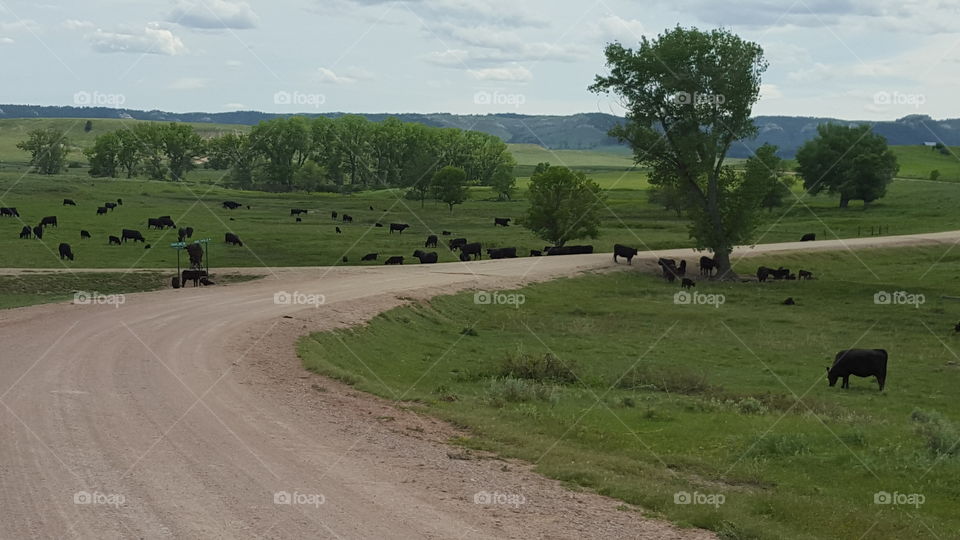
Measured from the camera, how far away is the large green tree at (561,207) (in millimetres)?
71875

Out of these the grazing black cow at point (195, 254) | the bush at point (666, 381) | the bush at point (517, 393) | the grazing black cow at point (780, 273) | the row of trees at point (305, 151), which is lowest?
the bush at point (666, 381)

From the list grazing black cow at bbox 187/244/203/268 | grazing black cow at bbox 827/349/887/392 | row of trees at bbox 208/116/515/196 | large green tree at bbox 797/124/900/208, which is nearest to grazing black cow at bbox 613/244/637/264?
grazing black cow at bbox 187/244/203/268

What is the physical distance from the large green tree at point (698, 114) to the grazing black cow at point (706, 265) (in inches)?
17.4

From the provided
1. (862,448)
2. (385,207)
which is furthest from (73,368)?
(385,207)

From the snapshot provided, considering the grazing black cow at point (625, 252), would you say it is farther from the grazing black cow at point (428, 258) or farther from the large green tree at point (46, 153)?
the large green tree at point (46, 153)

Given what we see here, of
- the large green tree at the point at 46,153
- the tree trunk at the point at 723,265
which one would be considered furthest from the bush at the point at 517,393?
the large green tree at the point at 46,153

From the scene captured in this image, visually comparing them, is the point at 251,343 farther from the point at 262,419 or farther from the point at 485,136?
the point at 485,136

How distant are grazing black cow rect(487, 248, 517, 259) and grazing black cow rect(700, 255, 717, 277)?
13035 mm

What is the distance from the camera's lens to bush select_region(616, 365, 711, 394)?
28.3m

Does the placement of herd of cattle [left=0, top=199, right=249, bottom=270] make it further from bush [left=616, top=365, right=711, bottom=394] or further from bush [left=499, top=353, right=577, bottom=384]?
bush [left=616, top=365, right=711, bottom=394]

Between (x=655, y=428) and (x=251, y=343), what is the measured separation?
1200cm

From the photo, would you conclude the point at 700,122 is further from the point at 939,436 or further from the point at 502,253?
the point at 939,436

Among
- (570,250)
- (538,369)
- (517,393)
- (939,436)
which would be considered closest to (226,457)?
(517,393)

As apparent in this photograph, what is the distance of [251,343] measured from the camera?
27031 millimetres
